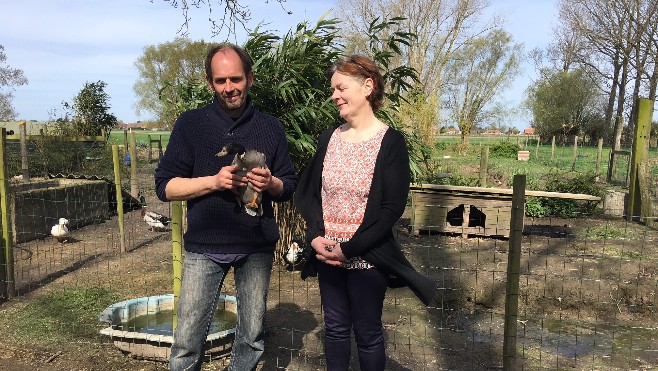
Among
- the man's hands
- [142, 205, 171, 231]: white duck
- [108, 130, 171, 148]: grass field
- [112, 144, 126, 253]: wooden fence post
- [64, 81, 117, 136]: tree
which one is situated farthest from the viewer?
[108, 130, 171, 148]: grass field

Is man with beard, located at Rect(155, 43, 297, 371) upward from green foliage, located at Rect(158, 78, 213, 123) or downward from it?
downward

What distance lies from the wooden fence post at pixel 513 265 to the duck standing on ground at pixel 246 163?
4.89ft

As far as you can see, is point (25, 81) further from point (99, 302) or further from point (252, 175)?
point (252, 175)

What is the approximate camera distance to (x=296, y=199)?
2580 mm

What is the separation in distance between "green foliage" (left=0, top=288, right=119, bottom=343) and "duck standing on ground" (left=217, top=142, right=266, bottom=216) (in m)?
2.87

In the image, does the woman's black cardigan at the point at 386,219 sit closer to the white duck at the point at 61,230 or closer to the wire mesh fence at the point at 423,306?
the wire mesh fence at the point at 423,306

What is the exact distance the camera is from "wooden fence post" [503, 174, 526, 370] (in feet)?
9.38

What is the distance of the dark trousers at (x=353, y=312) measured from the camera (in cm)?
239

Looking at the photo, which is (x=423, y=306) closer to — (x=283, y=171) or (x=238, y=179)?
(x=283, y=171)

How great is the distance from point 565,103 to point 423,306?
41.3 m

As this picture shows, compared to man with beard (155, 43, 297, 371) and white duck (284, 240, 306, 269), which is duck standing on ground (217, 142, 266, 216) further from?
white duck (284, 240, 306, 269)

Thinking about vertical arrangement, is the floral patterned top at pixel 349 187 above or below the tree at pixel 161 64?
below

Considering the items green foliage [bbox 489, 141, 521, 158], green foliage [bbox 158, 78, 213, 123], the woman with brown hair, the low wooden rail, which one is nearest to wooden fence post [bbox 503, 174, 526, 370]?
the woman with brown hair

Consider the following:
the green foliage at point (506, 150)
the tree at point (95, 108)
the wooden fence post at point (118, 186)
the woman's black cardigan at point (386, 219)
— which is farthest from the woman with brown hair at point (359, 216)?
the green foliage at point (506, 150)
